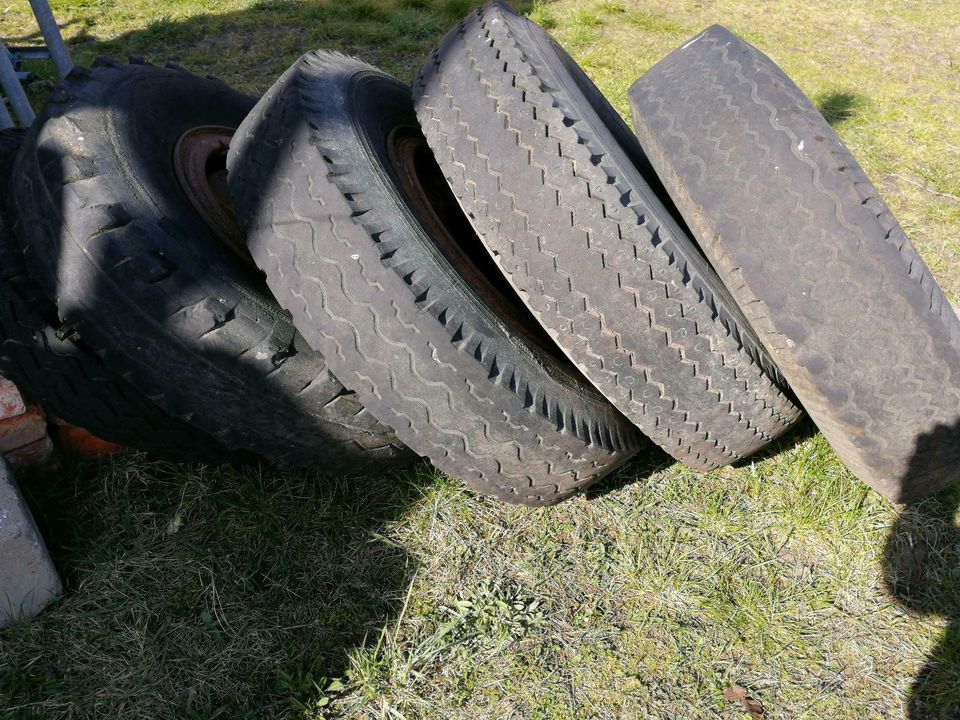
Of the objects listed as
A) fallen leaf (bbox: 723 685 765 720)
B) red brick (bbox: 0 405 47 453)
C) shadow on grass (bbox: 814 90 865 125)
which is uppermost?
red brick (bbox: 0 405 47 453)

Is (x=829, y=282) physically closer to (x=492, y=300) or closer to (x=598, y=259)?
(x=598, y=259)

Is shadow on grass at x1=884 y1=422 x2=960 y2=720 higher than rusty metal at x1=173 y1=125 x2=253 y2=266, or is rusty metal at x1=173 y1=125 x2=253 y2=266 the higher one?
rusty metal at x1=173 y1=125 x2=253 y2=266

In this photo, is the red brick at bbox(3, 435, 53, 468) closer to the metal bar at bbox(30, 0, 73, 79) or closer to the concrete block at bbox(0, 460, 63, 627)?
the concrete block at bbox(0, 460, 63, 627)

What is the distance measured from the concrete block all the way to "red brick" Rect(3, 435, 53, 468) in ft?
1.10

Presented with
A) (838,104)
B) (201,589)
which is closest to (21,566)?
(201,589)

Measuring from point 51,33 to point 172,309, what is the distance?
363cm

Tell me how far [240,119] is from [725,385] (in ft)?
8.47

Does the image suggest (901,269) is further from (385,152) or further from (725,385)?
(385,152)

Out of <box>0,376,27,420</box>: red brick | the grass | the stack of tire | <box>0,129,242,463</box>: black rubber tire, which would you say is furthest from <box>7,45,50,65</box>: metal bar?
the grass

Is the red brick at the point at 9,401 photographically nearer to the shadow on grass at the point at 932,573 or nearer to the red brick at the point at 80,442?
the red brick at the point at 80,442

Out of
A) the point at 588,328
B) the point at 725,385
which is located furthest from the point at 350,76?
the point at 725,385

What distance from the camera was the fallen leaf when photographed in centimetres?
229

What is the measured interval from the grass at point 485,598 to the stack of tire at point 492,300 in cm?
24

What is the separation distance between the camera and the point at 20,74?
210 inches
